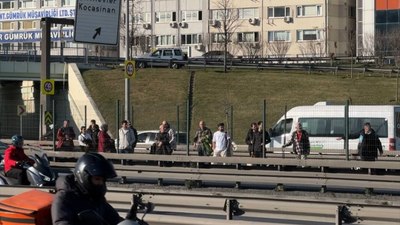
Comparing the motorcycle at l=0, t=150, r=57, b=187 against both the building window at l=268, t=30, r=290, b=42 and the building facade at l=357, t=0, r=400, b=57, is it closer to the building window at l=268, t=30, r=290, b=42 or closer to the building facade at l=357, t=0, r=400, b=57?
the building facade at l=357, t=0, r=400, b=57

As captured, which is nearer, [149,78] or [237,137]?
[237,137]

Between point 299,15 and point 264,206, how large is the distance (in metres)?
77.8

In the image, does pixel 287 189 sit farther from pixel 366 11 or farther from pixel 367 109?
pixel 366 11

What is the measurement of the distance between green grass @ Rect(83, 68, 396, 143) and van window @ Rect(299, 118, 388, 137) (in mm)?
16253

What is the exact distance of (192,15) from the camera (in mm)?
93125

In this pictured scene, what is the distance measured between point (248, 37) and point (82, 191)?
275 feet

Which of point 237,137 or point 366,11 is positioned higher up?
point 366,11

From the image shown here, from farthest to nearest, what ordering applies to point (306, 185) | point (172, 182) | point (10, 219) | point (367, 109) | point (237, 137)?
point (237, 137)
point (367, 109)
point (172, 182)
point (306, 185)
point (10, 219)

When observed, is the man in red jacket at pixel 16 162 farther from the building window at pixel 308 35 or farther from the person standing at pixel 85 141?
the building window at pixel 308 35

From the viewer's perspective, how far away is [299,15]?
3467 inches

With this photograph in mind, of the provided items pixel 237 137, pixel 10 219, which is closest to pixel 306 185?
pixel 10 219

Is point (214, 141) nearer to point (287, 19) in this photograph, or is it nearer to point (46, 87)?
point (46, 87)

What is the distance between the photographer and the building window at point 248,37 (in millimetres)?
89125

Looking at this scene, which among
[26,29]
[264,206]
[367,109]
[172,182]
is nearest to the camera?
[264,206]
